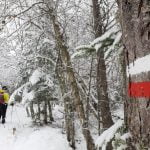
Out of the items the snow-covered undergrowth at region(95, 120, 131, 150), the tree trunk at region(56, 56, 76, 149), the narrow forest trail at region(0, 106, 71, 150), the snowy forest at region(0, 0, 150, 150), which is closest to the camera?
the snowy forest at region(0, 0, 150, 150)

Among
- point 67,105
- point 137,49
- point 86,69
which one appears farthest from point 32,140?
point 137,49

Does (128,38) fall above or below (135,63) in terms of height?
above

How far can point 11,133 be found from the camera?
1505 centimetres

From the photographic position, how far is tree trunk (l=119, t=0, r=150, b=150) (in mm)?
1412

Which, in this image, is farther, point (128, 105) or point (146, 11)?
point (128, 105)

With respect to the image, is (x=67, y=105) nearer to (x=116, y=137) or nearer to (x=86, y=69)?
(x=86, y=69)

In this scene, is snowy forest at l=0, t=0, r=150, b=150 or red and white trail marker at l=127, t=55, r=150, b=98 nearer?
red and white trail marker at l=127, t=55, r=150, b=98

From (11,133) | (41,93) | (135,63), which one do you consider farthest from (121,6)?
(41,93)

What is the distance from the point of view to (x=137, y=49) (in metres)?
1.48

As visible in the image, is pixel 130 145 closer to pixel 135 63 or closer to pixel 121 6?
pixel 135 63

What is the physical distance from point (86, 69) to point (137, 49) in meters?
8.59

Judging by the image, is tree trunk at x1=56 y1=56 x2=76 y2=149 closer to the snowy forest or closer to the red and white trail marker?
the snowy forest

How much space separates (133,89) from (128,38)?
24cm

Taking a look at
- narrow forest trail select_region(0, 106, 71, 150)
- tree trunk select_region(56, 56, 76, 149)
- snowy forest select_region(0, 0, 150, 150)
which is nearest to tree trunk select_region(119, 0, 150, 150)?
snowy forest select_region(0, 0, 150, 150)
